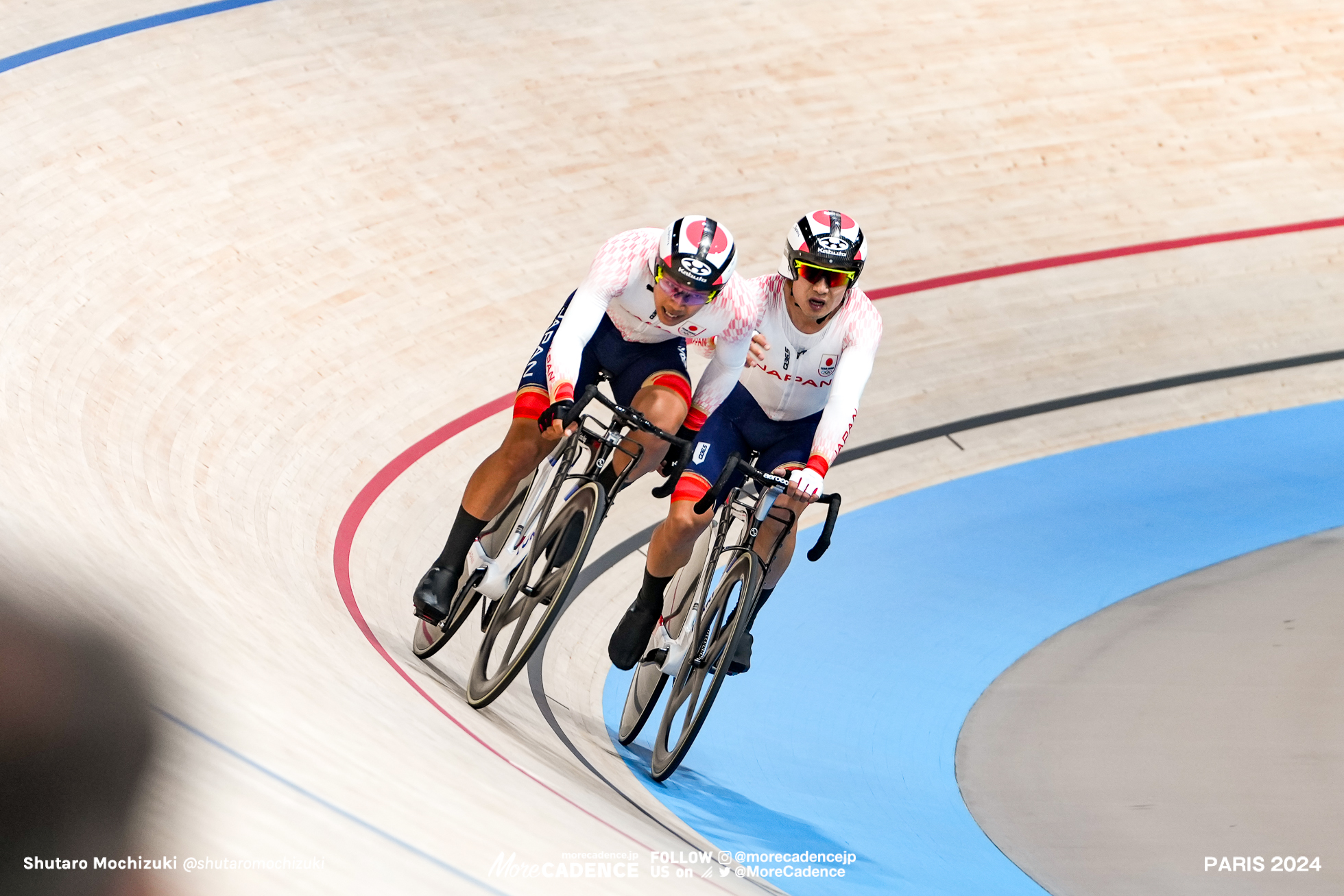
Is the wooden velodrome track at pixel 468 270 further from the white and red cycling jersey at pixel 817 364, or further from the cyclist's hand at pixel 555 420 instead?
the white and red cycling jersey at pixel 817 364

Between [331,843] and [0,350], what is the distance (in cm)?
262

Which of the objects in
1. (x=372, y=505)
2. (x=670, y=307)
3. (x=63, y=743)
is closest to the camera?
(x=63, y=743)

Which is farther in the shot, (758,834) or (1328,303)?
(1328,303)

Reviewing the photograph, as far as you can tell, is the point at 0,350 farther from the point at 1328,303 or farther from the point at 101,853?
the point at 1328,303

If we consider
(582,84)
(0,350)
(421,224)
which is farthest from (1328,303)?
(0,350)

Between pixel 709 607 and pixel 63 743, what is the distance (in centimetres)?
309

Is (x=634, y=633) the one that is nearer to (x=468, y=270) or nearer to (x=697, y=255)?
(x=697, y=255)

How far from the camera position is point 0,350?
4.00 meters

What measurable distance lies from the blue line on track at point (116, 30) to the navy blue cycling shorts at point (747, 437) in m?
3.96

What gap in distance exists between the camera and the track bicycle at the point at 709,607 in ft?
11.5

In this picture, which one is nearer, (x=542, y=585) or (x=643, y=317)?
(x=542, y=585)

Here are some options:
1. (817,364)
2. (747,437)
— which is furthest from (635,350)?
(817,364)

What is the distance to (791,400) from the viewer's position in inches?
150

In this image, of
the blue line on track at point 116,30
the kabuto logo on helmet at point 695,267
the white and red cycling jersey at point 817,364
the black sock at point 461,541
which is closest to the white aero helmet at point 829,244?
the white and red cycling jersey at point 817,364
